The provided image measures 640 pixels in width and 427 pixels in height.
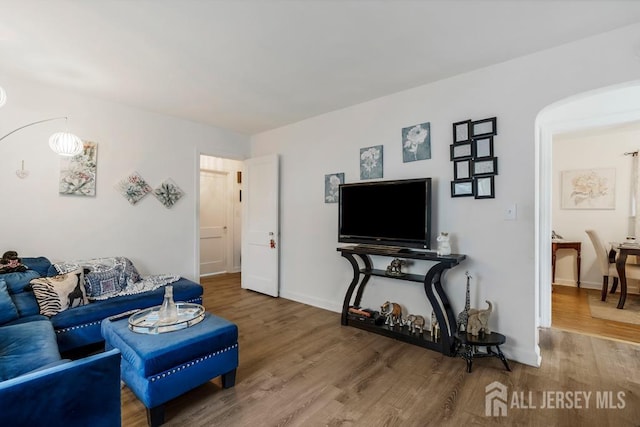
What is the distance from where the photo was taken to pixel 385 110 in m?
3.34

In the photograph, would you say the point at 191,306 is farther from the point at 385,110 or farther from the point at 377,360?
the point at 385,110

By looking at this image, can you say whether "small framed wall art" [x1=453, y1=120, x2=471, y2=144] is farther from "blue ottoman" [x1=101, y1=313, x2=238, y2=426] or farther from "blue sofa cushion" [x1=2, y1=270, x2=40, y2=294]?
"blue sofa cushion" [x1=2, y1=270, x2=40, y2=294]

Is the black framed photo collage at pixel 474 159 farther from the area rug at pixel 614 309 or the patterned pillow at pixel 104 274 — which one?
the patterned pillow at pixel 104 274

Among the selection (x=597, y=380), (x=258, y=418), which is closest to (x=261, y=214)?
(x=258, y=418)

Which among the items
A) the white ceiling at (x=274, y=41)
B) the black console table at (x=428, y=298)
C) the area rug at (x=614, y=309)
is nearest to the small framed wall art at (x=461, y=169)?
the black console table at (x=428, y=298)

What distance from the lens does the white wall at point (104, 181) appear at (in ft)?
9.59

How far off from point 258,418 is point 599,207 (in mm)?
5834

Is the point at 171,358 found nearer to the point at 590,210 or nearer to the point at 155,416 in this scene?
the point at 155,416

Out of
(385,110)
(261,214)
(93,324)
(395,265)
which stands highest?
(385,110)

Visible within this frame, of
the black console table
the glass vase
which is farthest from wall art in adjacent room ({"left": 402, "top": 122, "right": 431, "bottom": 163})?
the glass vase

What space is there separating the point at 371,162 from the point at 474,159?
111 centimetres

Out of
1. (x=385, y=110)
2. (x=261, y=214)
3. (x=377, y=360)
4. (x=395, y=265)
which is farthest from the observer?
(x=261, y=214)

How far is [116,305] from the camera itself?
270 cm

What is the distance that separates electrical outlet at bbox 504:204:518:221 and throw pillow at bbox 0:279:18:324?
4064 millimetres
